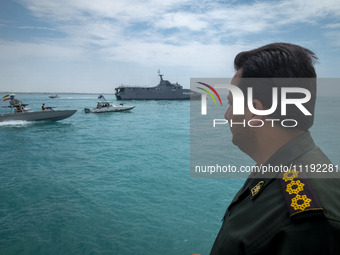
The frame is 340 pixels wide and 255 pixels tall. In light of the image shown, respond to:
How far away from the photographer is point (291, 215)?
0.81 meters

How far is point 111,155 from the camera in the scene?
15812 mm

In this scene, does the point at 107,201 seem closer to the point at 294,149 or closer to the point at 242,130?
the point at 242,130

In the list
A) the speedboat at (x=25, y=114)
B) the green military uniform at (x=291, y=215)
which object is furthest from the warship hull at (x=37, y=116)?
the green military uniform at (x=291, y=215)

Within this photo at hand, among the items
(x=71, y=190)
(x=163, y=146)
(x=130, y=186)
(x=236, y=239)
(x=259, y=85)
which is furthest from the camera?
(x=163, y=146)

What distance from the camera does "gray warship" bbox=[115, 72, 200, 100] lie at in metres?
78.4

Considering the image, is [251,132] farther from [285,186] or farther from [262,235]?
[262,235]

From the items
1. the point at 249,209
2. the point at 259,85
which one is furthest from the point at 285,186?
the point at 259,85

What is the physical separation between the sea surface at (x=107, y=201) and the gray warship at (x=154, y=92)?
6218cm

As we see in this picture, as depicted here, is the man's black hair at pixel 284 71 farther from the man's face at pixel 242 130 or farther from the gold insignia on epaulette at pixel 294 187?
the gold insignia on epaulette at pixel 294 187

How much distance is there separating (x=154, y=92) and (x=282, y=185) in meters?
81.9

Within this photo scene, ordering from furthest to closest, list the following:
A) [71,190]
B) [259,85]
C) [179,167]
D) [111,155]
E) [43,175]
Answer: [111,155]
[179,167]
[43,175]
[71,190]
[259,85]

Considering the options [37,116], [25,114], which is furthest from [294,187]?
[37,116]

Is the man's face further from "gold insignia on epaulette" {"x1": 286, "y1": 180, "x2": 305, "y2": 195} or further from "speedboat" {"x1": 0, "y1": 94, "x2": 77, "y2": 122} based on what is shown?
"speedboat" {"x1": 0, "y1": 94, "x2": 77, "y2": 122}

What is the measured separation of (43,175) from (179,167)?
7.25 metres
